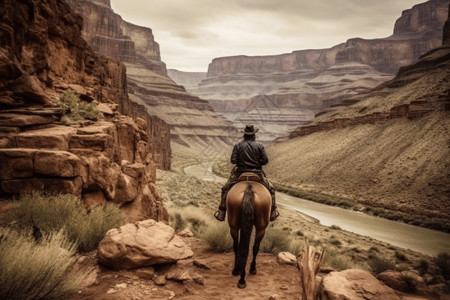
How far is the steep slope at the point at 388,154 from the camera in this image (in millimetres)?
28531

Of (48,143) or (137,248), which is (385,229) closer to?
(137,248)

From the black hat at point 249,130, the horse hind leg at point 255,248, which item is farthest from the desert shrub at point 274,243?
the black hat at point 249,130

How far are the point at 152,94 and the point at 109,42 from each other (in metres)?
31.0

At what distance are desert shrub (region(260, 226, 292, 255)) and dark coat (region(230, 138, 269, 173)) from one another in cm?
289

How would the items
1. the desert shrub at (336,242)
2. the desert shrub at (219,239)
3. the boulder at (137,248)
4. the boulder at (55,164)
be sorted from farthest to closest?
the desert shrub at (336,242) → the desert shrub at (219,239) → the boulder at (55,164) → the boulder at (137,248)

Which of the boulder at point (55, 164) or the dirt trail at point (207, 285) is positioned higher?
the boulder at point (55, 164)

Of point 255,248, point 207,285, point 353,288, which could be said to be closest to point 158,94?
point 255,248

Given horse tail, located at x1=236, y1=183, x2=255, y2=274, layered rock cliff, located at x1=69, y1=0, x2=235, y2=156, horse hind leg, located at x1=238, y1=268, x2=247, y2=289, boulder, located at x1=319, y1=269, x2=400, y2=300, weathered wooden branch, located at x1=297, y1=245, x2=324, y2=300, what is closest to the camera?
weathered wooden branch, located at x1=297, y1=245, x2=324, y2=300

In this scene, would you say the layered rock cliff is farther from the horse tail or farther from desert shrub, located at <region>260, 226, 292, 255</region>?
the horse tail

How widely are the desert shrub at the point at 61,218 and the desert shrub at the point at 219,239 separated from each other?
266 cm

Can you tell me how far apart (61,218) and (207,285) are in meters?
3.01

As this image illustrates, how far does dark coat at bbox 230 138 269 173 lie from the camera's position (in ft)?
21.2

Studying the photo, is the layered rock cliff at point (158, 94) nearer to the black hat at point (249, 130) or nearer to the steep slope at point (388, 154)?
the steep slope at point (388, 154)

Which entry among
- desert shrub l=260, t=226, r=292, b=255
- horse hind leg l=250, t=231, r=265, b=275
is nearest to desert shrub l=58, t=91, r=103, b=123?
horse hind leg l=250, t=231, r=265, b=275
